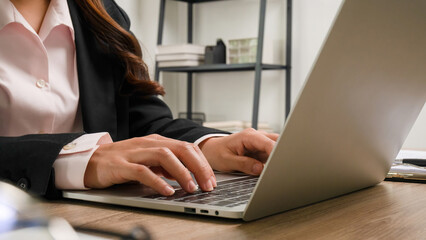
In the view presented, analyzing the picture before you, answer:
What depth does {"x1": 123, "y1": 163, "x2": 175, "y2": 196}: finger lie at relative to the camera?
0.56m

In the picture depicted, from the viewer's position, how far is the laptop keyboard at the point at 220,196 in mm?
522

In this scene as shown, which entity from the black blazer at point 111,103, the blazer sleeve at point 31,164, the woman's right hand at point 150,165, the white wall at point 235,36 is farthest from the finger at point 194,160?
the white wall at point 235,36

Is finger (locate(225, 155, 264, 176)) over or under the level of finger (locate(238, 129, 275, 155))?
under

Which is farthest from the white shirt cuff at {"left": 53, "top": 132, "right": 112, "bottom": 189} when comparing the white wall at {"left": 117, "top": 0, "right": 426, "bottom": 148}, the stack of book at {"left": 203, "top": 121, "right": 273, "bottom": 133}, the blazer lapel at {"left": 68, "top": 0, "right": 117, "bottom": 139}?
the white wall at {"left": 117, "top": 0, "right": 426, "bottom": 148}

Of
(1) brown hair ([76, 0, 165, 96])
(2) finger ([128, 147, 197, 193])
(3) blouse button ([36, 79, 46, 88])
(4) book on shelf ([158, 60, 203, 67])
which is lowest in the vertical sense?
(4) book on shelf ([158, 60, 203, 67])

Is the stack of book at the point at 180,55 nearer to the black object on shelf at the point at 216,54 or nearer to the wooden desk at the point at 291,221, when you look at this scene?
the black object on shelf at the point at 216,54

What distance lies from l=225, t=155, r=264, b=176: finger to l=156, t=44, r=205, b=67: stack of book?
2.27m

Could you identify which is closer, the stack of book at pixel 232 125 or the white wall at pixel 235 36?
the stack of book at pixel 232 125

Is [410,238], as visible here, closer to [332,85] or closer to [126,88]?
[332,85]

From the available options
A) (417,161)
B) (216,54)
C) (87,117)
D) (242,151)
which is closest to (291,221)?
(242,151)

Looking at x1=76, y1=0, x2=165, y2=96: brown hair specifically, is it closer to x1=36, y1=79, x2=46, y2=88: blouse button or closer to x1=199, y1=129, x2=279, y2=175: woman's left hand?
x1=36, y1=79, x2=46, y2=88: blouse button

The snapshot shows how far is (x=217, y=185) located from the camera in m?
0.64

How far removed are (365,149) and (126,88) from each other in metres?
0.65

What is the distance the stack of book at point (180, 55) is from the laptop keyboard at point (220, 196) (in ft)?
7.87
